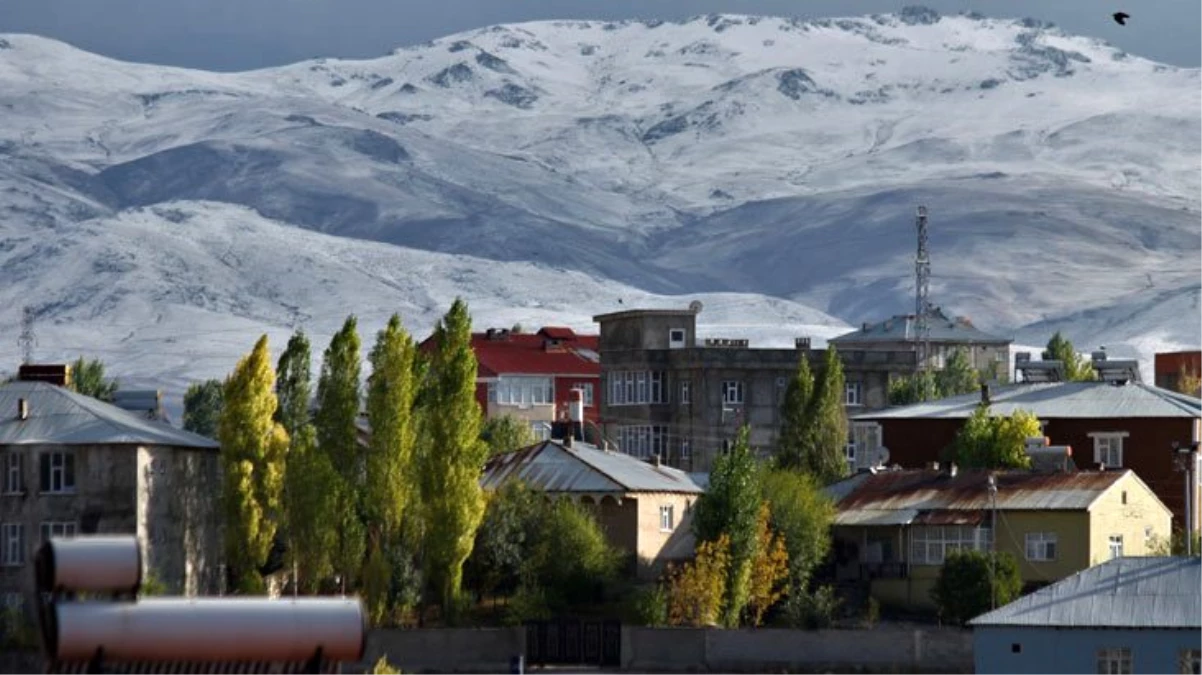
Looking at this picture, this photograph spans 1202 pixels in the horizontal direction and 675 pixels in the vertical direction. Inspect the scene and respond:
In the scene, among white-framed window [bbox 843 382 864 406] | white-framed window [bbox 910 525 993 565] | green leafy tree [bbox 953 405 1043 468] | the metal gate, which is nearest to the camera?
the metal gate

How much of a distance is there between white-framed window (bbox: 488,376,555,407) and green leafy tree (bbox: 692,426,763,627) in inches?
2994

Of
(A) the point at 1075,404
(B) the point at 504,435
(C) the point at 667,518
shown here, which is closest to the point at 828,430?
(A) the point at 1075,404

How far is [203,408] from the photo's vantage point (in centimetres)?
15512

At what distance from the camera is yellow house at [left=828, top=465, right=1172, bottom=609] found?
78688 millimetres

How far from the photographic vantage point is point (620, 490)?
3282 inches

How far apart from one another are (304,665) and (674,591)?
59744 millimetres

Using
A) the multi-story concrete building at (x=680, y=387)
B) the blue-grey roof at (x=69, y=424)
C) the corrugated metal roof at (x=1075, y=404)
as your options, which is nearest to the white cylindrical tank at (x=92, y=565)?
the blue-grey roof at (x=69, y=424)

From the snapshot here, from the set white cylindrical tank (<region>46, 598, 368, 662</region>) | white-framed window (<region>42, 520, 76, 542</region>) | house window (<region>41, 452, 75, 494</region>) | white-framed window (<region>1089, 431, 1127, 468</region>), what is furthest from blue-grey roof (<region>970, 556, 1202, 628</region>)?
white cylindrical tank (<region>46, 598, 368, 662</region>)

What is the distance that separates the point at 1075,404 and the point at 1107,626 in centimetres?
3890

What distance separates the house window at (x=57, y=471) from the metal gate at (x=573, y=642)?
38.1 feet

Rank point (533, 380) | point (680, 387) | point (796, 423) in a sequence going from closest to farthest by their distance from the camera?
point (796, 423), point (680, 387), point (533, 380)

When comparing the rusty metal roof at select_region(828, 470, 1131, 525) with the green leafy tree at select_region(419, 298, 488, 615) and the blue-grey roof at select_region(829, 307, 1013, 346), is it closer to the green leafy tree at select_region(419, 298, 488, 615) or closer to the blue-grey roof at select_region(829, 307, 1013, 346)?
the green leafy tree at select_region(419, 298, 488, 615)

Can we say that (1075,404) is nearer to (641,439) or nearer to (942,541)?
(942,541)

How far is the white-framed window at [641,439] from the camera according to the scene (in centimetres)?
12494
